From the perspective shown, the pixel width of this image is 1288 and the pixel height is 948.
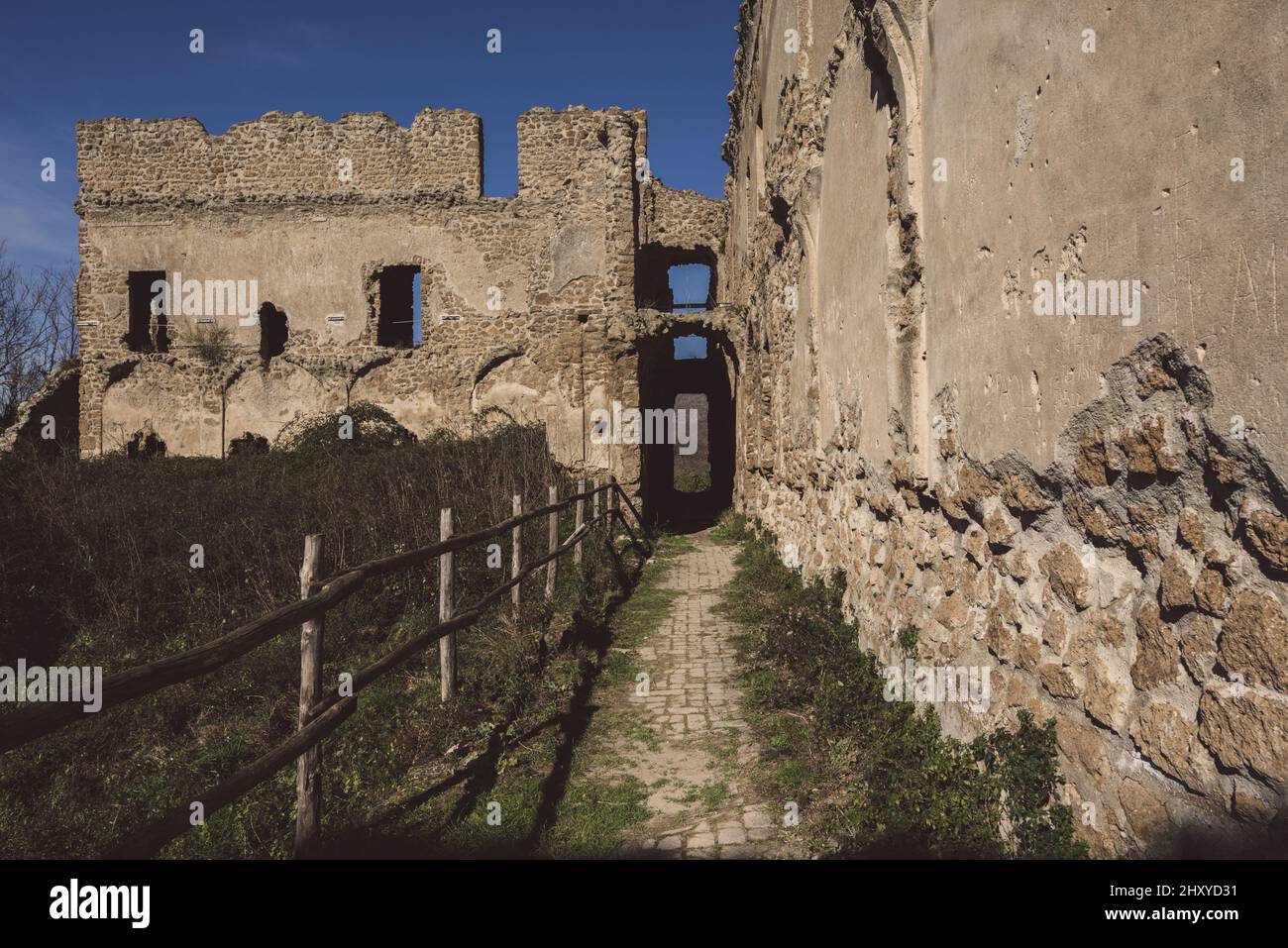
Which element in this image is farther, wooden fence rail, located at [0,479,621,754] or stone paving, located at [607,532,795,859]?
stone paving, located at [607,532,795,859]

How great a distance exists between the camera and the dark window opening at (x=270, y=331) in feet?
63.6

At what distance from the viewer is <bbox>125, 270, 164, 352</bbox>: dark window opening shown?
64.2ft

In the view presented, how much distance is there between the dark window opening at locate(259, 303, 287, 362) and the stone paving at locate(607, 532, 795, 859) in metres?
15.1

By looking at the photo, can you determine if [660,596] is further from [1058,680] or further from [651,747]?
[1058,680]

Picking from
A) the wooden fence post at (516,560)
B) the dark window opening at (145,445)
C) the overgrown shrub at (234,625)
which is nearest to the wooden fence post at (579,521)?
the overgrown shrub at (234,625)

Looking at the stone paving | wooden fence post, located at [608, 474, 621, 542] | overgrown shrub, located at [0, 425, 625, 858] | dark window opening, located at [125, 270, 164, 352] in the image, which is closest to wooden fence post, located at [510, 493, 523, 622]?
overgrown shrub, located at [0, 425, 625, 858]

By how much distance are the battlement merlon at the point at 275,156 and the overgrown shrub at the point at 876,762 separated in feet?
55.4

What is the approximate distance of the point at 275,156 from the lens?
19.8 metres

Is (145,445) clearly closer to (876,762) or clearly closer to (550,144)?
(550,144)

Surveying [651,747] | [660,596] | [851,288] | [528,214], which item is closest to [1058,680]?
[651,747]

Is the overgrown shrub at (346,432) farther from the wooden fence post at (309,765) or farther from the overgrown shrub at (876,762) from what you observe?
the wooden fence post at (309,765)

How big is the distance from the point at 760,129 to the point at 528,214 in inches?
307

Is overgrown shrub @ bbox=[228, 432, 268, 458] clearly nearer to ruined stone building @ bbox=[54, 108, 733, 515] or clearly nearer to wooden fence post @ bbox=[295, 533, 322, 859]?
ruined stone building @ bbox=[54, 108, 733, 515]

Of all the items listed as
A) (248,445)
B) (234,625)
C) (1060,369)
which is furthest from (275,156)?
(1060,369)
